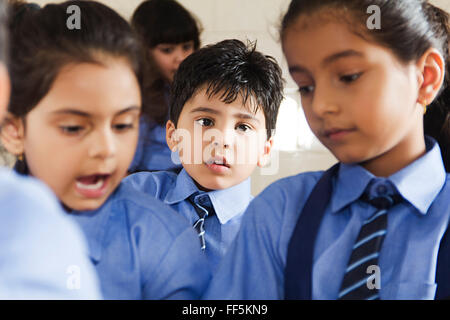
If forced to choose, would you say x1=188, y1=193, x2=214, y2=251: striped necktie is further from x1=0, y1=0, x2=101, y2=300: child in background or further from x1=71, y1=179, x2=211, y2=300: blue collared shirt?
x1=0, y1=0, x2=101, y2=300: child in background

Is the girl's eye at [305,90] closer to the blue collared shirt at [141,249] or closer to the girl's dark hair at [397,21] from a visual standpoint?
the girl's dark hair at [397,21]

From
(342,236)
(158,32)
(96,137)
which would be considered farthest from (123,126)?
(342,236)

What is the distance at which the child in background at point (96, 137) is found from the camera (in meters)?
0.48

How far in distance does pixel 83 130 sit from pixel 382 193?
30 centimetres

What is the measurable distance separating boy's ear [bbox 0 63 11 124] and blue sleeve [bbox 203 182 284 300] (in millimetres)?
264

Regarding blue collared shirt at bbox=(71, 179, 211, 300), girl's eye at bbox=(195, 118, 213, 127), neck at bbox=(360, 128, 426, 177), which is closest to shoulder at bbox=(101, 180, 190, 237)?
blue collared shirt at bbox=(71, 179, 211, 300)

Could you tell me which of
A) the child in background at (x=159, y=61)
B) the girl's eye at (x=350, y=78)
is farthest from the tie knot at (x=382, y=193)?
the child in background at (x=159, y=61)

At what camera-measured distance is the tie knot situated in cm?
54

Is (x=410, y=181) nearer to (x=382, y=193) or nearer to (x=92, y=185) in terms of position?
(x=382, y=193)

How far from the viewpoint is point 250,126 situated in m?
0.60

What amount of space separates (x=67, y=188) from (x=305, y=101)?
0.83 ft

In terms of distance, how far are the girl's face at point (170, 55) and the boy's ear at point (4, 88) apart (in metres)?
0.16

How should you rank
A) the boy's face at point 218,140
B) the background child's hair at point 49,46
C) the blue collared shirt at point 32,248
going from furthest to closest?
the boy's face at point 218,140
the background child's hair at point 49,46
the blue collared shirt at point 32,248
